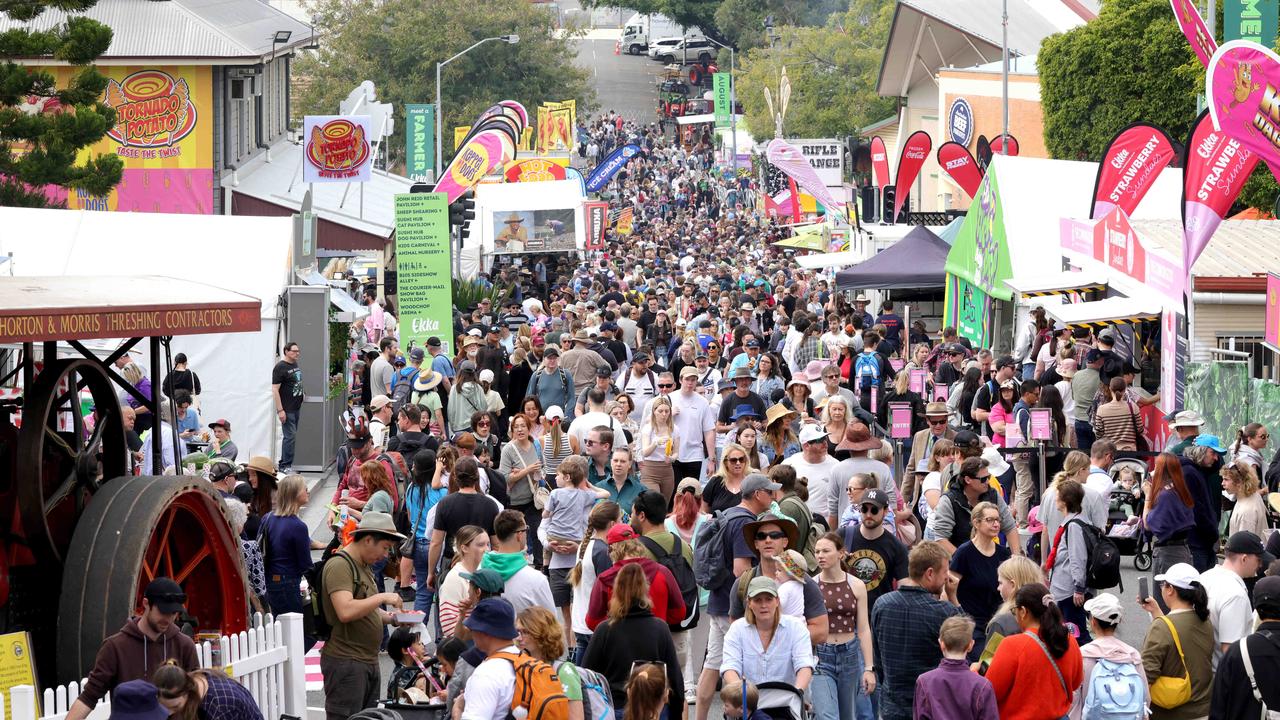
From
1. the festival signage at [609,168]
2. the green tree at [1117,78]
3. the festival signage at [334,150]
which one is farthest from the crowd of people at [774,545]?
the festival signage at [609,168]

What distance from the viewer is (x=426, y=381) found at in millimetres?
17969

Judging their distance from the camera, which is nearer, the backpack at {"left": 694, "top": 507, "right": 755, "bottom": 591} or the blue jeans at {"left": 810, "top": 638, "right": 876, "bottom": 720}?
the blue jeans at {"left": 810, "top": 638, "right": 876, "bottom": 720}

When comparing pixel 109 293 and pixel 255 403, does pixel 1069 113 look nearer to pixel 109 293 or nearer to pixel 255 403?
pixel 255 403

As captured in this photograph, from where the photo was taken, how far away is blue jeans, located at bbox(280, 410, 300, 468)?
67.1 ft

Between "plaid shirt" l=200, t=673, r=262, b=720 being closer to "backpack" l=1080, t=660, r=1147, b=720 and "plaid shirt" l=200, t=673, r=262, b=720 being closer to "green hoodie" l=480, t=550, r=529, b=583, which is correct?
"green hoodie" l=480, t=550, r=529, b=583

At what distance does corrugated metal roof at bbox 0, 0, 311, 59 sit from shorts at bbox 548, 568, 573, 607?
24.8 m

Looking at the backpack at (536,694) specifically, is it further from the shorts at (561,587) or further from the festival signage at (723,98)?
the festival signage at (723,98)

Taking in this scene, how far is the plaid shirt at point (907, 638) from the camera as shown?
28.4 ft

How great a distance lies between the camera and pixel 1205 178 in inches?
682

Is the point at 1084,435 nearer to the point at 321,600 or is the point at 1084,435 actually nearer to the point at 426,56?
the point at 321,600

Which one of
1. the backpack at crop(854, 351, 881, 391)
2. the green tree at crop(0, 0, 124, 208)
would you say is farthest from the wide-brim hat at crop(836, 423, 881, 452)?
the green tree at crop(0, 0, 124, 208)

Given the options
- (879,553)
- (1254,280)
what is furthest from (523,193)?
(879,553)

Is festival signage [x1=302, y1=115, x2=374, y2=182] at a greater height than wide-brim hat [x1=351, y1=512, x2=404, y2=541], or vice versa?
festival signage [x1=302, y1=115, x2=374, y2=182]

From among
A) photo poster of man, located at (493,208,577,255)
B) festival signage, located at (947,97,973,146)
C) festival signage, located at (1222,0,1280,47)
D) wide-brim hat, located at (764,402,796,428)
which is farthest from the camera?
festival signage, located at (947,97,973,146)
